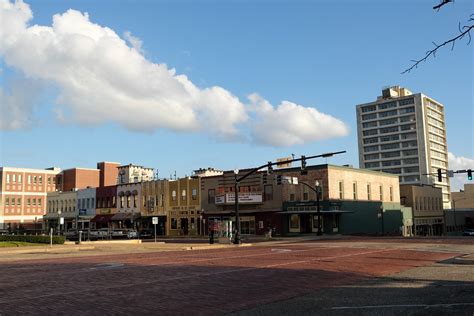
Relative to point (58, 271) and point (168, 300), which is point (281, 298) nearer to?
point (168, 300)

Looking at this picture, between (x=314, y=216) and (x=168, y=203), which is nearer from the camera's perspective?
(x=314, y=216)

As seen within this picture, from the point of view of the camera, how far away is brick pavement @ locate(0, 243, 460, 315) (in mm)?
11266

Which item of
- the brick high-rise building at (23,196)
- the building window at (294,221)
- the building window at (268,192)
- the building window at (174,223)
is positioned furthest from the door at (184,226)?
the brick high-rise building at (23,196)

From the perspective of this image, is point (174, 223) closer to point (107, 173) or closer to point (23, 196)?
point (107, 173)

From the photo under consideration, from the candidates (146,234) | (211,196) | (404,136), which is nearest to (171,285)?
(211,196)

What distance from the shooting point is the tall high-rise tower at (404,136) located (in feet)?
500

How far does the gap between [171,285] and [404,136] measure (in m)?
152

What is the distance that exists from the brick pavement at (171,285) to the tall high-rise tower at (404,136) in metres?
138

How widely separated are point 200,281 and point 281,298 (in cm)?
410

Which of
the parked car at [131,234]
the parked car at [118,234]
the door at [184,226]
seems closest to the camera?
the parked car at [118,234]

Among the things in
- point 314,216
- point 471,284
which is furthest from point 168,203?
point 471,284

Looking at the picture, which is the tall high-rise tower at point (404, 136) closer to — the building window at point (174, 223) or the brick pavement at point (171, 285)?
the building window at point (174, 223)

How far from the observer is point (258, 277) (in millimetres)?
16719

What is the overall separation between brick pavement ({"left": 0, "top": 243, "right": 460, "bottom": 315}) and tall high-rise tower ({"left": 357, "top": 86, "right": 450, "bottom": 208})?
454 ft
